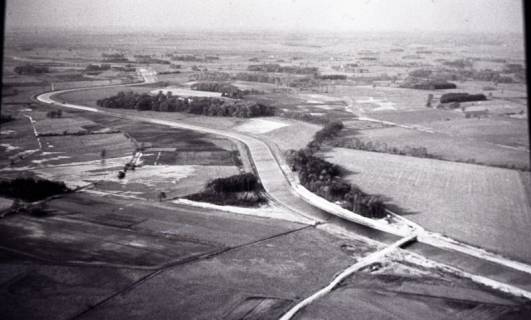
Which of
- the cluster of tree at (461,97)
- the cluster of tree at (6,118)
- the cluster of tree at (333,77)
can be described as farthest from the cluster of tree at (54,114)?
the cluster of tree at (333,77)

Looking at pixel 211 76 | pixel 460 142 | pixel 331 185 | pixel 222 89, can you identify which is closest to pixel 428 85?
pixel 222 89

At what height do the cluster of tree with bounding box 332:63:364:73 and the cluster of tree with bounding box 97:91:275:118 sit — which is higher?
the cluster of tree with bounding box 332:63:364:73

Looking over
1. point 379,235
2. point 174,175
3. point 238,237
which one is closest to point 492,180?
point 379,235

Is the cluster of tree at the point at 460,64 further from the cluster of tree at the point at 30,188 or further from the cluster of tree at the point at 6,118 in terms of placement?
the cluster of tree at the point at 30,188

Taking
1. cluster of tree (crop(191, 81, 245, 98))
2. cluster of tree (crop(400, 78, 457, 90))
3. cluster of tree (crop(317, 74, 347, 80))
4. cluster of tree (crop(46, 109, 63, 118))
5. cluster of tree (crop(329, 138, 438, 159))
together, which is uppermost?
cluster of tree (crop(317, 74, 347, 80))

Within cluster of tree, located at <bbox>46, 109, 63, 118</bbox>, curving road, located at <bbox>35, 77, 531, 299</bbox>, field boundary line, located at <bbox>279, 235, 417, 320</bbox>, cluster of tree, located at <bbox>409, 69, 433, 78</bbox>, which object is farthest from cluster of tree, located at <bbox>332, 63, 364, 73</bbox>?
field boundary line, located at <bbox>279, 235, 417, 320</bbox>

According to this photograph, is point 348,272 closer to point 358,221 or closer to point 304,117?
point 358,221

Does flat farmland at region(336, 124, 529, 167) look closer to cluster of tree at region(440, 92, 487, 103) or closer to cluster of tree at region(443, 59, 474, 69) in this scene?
Result: cluster of tree at region(440, 92, 487, 103)
